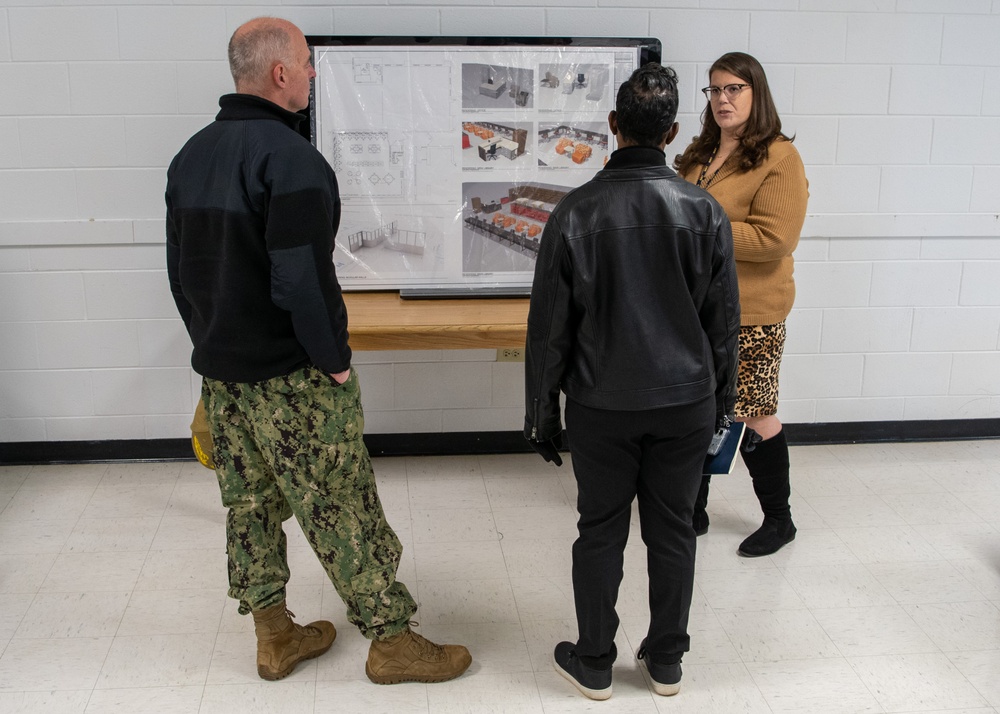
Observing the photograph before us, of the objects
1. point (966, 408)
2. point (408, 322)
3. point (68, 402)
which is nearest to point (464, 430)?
point (408, 322)

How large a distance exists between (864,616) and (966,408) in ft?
5.40

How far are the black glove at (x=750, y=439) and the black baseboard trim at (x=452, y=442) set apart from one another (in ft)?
3.77

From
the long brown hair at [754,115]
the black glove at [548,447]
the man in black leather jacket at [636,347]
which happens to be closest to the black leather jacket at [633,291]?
the man in black leather jacket at [636,347]

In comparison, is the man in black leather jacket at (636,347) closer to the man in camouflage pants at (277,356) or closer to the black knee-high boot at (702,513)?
the man in camouflage pants at (277,356)

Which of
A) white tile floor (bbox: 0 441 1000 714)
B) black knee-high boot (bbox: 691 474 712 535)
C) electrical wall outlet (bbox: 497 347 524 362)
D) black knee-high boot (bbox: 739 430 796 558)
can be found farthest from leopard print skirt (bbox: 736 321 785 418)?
electrical wall outlet (bbox: 497 347 524 362)

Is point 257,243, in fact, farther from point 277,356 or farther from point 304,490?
point 304,490

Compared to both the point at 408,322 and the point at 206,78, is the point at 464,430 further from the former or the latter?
the point at 206,78

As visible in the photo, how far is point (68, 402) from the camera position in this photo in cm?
360

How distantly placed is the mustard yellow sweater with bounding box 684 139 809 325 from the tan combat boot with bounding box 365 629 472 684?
4.03 feet

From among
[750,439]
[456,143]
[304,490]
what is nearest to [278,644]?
[304,490]

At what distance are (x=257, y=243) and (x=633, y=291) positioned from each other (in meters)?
0.77

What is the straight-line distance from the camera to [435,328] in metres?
2.95

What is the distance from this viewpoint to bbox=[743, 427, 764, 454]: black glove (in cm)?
275

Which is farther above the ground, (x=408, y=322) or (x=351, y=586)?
(x=408, y=322)
